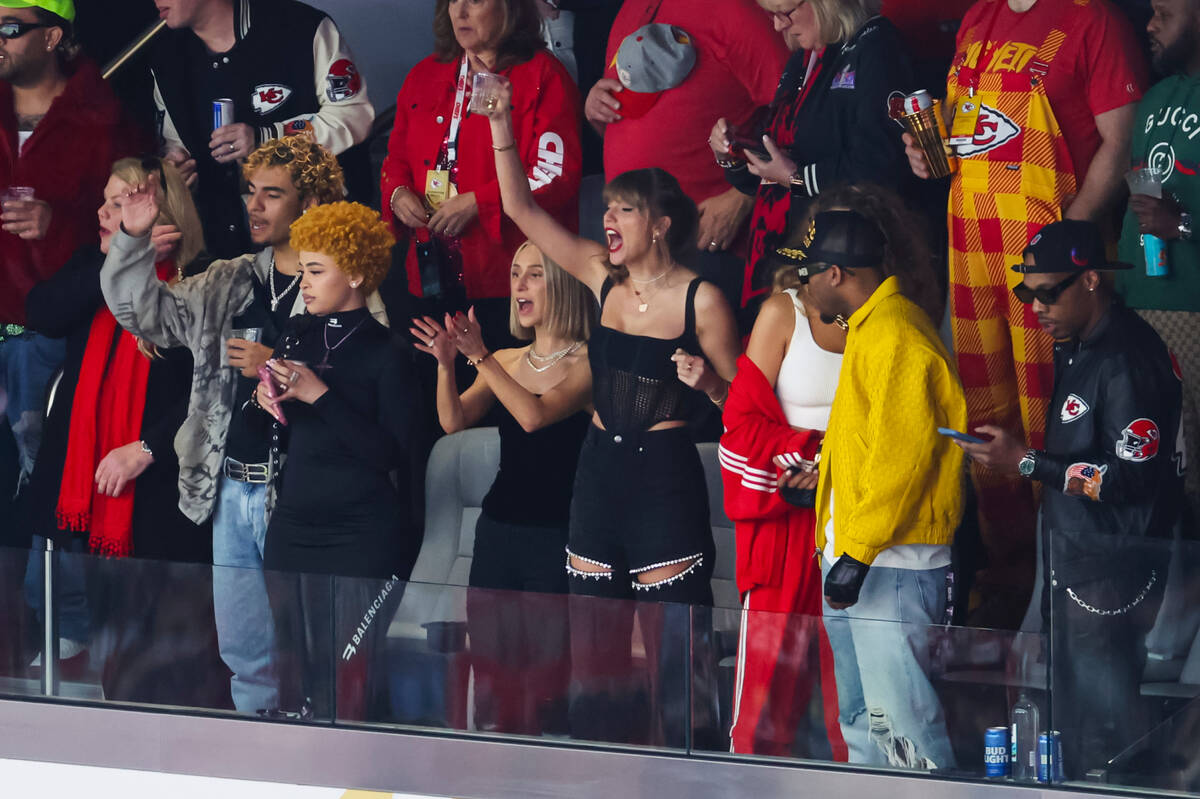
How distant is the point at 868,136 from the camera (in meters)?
4.97

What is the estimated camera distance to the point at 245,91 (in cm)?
585

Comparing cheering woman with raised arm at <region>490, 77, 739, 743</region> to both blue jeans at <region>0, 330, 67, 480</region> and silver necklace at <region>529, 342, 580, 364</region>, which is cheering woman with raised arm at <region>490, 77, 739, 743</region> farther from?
blue jeans at <region>0, 330, 67, 480</region>

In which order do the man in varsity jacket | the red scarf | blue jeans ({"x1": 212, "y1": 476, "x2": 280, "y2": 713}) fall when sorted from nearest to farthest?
blue jeans ({"x1": 212, "y1": 476, "x2": 280, "y2": 713}) → the man in varsity jacket → the red scarf

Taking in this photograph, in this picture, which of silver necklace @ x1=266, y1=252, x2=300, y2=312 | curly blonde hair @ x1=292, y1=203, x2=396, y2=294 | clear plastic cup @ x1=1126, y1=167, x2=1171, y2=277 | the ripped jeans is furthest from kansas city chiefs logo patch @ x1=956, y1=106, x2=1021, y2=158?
silver necklace @ x1=266, y1=252, x2=300, y2=312

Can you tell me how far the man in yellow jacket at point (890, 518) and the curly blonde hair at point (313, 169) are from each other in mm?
2090

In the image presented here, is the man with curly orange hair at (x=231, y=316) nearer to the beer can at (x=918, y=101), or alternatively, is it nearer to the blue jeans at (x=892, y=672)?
the beer can at (x=918, y=101)

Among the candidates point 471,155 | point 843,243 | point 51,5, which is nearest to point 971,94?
point 843,243

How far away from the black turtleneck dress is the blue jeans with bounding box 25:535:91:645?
2.15 ft

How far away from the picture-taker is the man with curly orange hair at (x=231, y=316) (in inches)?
224

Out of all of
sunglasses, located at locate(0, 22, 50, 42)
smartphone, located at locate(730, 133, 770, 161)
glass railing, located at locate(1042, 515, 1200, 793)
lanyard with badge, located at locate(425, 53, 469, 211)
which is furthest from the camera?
sunglasses, located at locate(0, 22, 50, 42)

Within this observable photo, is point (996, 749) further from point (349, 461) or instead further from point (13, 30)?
point (13, 30)

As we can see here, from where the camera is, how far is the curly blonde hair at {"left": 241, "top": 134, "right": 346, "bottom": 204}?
18.8 ft

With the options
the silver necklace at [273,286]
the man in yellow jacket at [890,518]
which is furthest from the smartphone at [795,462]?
the silver necklace at [273,286]

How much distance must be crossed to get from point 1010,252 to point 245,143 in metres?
2.73
